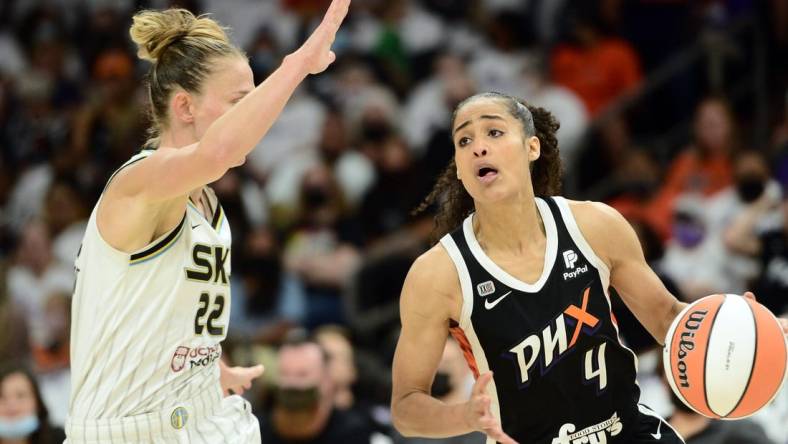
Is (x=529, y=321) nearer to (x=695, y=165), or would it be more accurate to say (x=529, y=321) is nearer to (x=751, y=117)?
(x=695, y=165)

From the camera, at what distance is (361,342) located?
10367 mm

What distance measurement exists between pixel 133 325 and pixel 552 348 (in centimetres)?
150

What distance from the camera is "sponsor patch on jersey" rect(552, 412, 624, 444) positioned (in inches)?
186

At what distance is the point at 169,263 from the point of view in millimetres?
4352

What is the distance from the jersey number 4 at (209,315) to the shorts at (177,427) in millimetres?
238

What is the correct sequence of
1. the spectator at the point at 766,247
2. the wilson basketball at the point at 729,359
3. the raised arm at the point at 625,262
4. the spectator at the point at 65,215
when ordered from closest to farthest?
1. the wilson basketball at the point at 729,359
2. the raised arm at the point at 625,262
3. the spectator at the point at 766,247
4. the spectator at the point at 65,215

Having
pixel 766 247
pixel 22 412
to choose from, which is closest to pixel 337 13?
pixel 22 412

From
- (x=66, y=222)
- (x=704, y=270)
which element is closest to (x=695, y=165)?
(x=704, y=270)

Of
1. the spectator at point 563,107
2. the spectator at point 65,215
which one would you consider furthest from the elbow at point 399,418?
the spectator at point 65,215

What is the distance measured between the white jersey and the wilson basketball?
1768mm

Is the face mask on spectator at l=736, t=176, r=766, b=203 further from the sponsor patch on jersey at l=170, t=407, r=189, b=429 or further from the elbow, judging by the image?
the sponsor patch on jersey at l=170, t=407, r=189, b=429

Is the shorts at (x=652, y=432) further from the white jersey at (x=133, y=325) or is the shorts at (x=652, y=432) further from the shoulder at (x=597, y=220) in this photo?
the white jersey at (x=133, y=325)

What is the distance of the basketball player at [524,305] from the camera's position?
4.72 metres

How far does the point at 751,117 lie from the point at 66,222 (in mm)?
6196
